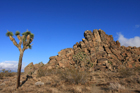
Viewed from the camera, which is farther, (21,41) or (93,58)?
(93,58)

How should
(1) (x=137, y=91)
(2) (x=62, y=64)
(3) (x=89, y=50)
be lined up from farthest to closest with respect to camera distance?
(3) (x=89, y=50) < (2) (x=62, y=64) < (1) (x=137, y=91)

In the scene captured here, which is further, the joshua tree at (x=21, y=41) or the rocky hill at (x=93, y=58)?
the rocky hill at (x=93, y=58)

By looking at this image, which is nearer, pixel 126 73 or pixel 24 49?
pixel 24 49

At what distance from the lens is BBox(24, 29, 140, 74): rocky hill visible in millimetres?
27194

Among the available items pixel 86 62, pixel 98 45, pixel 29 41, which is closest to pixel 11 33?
pixel 29 41

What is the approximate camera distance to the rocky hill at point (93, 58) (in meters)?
27.2

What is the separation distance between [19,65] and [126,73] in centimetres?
1351

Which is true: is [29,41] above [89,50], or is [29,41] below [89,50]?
below

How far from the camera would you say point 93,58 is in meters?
31.2

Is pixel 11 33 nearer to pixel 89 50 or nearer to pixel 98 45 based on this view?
pixel 89 50

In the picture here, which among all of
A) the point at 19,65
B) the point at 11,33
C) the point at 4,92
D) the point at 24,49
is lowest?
the point at 4,92

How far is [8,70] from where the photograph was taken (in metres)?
21.7

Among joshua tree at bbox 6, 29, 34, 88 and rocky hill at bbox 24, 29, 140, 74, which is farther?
rocky hill at bbox 24, 29, 140, 74

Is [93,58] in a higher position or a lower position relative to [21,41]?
lower
